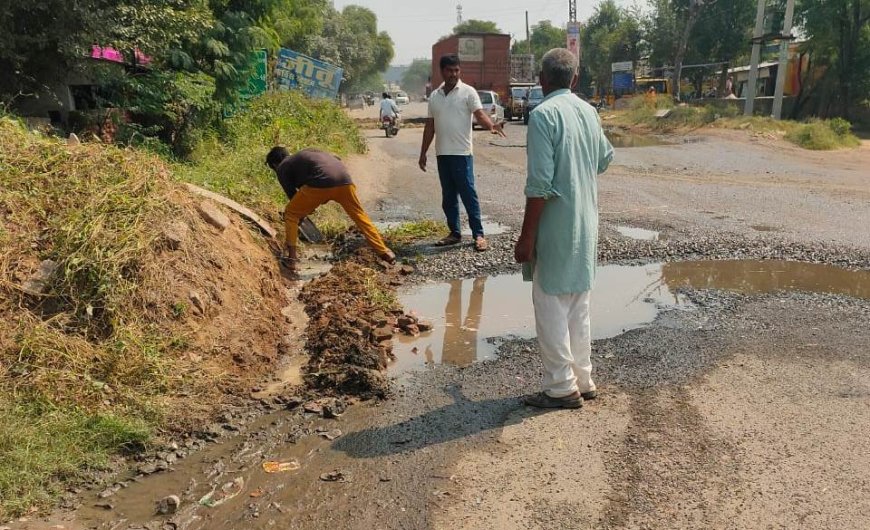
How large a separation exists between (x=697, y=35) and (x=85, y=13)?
4381 cm

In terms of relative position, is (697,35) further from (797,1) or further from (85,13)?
(85,13)

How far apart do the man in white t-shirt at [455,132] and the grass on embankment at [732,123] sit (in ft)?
55.1

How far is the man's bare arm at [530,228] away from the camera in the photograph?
3.59 meters

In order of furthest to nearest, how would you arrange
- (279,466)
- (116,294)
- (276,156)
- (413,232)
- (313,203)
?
(413,232) → (276,156) → (313,203) → (116,294) → (279,466)

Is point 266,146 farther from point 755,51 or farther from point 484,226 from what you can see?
point 755,51

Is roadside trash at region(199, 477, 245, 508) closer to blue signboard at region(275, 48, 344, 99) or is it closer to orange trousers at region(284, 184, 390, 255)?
orange trousers at region(284, 184, 390, 255)

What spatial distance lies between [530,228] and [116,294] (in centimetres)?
245

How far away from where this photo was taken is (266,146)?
12.4 m

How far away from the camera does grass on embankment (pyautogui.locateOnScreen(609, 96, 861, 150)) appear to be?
20609 mm

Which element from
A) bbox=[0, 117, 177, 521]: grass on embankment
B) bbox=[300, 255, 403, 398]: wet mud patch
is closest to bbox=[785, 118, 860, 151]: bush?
bbox=[300, 255, 403, 398]: wet mud patch

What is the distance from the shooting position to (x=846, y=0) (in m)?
26.7

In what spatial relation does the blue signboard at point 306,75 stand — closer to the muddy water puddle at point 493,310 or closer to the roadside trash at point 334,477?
the muddy water puddle at point 493,310

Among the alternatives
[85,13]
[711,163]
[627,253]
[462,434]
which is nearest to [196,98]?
[85,13]

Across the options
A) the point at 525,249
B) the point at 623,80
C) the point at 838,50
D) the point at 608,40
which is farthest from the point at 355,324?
the point at 608,40
